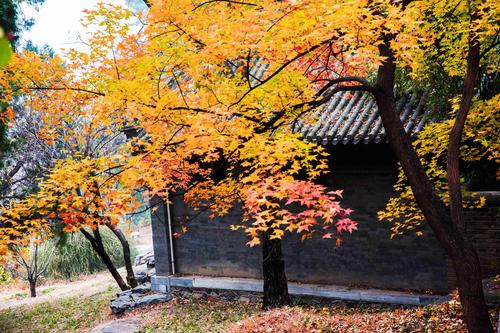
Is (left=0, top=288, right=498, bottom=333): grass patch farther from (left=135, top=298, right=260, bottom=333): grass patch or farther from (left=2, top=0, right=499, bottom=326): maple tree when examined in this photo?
(left=2, top=0, right=499, bottom=326): maple tree

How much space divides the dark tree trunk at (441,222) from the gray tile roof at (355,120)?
8.26 ft

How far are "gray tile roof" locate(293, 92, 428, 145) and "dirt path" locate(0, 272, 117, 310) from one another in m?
10.7

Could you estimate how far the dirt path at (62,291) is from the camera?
1617 centimetres

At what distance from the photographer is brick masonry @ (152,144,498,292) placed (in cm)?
900

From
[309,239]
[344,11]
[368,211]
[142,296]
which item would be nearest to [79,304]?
[142,296]

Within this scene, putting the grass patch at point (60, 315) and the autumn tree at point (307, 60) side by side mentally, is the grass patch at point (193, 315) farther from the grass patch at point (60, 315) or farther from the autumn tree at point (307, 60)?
the autumn tree at point (307, 60)

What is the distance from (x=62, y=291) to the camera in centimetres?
1741

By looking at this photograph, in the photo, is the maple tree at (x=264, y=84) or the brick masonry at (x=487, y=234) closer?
the maple tree at (x=264, y=84)

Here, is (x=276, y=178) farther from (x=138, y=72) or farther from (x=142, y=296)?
(x=142, y=296)

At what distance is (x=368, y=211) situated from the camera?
31.2 ft

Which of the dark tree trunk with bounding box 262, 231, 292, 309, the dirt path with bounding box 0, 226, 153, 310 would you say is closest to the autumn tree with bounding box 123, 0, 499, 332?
the dark tree trunk with bounding box 262, 231, 292, 309

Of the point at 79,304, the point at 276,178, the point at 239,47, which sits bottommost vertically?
the point at 79,304

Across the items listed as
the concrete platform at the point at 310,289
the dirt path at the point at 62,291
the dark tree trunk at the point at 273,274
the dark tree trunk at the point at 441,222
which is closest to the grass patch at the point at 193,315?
the concrete platform at the point at 310,289

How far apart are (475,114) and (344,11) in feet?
10.5
